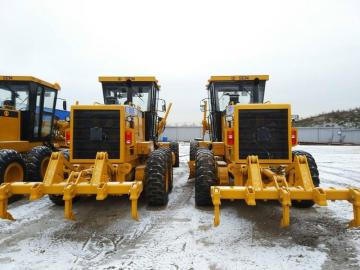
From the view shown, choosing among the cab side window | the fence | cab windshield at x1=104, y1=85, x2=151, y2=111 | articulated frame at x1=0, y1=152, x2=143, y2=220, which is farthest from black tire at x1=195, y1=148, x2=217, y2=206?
the fence

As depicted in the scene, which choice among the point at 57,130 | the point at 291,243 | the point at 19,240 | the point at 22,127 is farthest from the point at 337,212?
the point at 57,130

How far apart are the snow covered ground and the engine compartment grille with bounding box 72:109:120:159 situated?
3.68 ft

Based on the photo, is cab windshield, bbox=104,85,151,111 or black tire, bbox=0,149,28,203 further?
cab windshield, bbox=104,85,151,111

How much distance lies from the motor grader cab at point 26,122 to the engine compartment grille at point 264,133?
485 centimetres

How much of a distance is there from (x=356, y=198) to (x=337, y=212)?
1875 millimetres

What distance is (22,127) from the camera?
8977 millimetres

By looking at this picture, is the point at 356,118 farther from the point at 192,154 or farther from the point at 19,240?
the point at 19,240

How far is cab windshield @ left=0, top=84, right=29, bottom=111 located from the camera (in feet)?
29.0

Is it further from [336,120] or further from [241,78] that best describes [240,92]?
[336,120]

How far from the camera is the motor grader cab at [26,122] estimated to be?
762cm

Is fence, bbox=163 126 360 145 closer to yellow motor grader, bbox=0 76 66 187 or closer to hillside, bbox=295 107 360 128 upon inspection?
hillside, bbox=295 107 360 128

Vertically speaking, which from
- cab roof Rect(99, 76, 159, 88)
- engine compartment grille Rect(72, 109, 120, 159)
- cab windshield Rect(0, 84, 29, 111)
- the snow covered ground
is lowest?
the snow covered ground

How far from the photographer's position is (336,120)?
Result: 48.8 meters

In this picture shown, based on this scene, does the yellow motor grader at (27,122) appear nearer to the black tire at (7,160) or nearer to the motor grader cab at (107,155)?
the black tire at (7,160)
